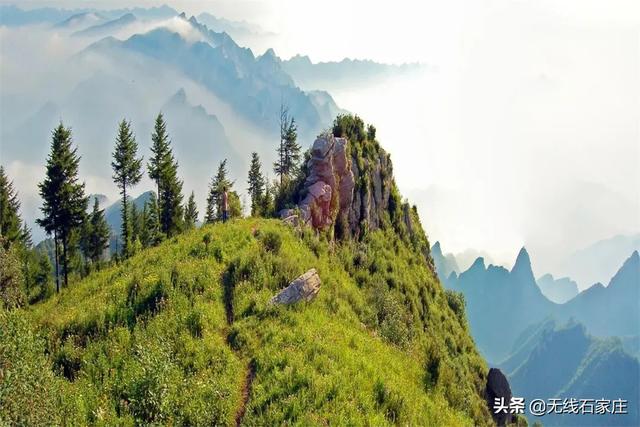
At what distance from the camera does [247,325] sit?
18688 millimetres

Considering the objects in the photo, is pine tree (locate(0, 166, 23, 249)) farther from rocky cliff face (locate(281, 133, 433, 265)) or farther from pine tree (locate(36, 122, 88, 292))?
rocky cliff face (locate(281, 133, 433, 265))

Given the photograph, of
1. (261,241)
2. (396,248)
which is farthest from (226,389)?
(396,248)

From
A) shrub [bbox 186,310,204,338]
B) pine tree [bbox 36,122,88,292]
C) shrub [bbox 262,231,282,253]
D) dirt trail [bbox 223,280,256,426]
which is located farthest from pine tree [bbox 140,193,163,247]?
shrub [bbox 186,310,204,338]

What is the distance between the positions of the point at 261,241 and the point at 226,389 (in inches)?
426

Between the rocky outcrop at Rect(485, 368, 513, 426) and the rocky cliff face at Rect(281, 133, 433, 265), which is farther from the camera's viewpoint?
the rocky cliff face at Rect(281, 133, 433, 265)

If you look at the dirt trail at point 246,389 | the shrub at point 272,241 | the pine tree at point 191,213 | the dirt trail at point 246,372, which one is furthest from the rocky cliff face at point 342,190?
the pine tree at point 191,213

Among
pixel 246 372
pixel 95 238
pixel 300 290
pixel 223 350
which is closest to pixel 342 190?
pixel 300 290

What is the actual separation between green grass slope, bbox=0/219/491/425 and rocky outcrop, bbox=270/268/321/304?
468mm

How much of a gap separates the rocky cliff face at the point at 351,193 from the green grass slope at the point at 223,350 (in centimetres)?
578

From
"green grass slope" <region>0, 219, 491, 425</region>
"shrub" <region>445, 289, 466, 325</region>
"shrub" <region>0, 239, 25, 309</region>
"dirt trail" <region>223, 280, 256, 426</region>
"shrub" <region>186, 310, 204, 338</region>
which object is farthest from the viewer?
"shrub" <region>445, 289, 466, 325</region>

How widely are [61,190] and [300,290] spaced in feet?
126

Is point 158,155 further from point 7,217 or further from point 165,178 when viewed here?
point 7,217

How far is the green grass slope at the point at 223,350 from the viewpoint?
46.3ft

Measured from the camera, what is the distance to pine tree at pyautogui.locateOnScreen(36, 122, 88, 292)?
162 feet
